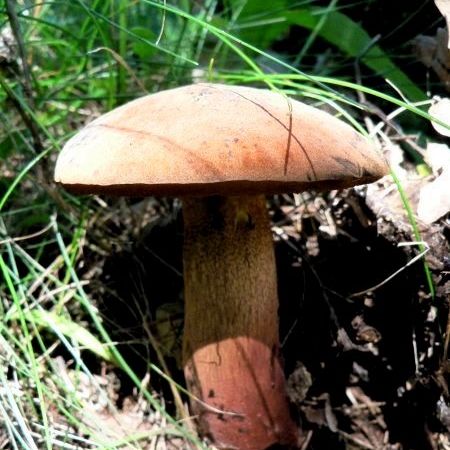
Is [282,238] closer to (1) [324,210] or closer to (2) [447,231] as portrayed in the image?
(1) [324,210]

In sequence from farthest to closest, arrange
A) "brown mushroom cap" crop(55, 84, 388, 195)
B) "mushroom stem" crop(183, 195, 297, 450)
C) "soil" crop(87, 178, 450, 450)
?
"soil" crop(87, 178, 450, 450) < "mushroom stem" crop(183, 195, 297, 450) < "brown mushroom cap" crop(55, 84, 388, 195)

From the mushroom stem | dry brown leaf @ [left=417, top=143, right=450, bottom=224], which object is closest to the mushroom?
the mushroom stem

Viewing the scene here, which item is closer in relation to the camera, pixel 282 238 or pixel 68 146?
pixel 68 146

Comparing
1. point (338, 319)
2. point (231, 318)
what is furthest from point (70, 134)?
point (338, 319)

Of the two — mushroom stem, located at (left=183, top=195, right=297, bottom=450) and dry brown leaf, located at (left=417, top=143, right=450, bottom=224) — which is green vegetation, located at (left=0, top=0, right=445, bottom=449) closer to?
mushroom stem, located at (left=183, top=195, right=297, bottom=450)

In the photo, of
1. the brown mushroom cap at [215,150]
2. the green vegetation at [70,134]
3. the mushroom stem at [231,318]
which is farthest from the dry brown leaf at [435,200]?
the mushroom stem at [231,318]

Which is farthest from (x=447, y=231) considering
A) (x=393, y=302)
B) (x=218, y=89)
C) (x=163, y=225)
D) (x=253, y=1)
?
(x=253, y=1)

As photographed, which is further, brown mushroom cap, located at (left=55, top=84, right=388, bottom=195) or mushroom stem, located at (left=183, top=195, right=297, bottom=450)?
mushroom stem, located at (left=183, top=195, right=297, bottom=450)

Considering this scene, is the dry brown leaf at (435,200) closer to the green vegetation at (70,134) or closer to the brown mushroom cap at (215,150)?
the brown mushroom cap at (215,150)
